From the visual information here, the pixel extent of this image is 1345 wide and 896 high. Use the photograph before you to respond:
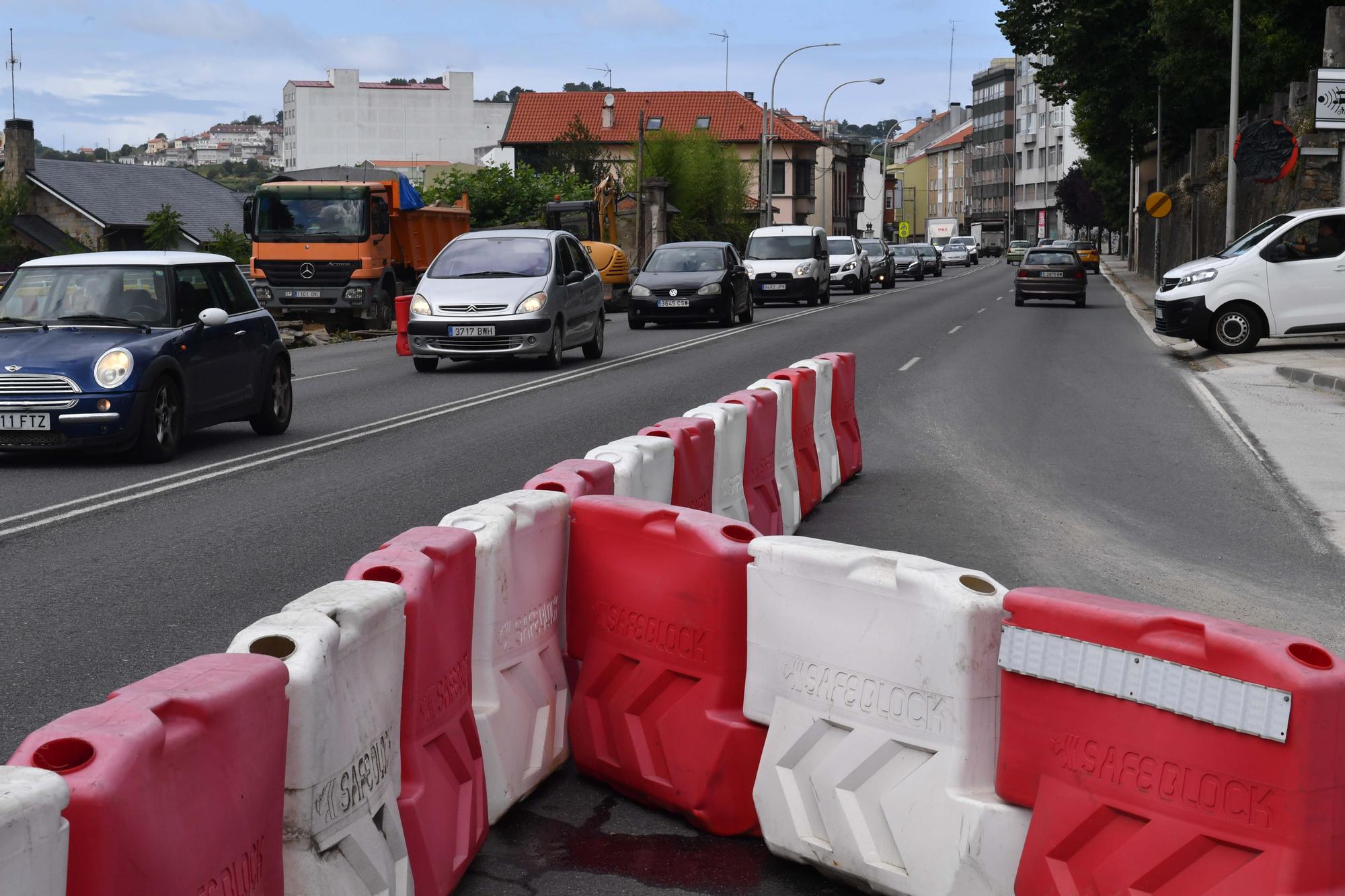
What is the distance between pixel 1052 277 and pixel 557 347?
70.6 ft

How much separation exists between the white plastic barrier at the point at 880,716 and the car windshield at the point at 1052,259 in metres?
35.7

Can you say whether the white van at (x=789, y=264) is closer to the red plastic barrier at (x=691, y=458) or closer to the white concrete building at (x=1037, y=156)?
the red plastic barrier at (x=691, y=458)

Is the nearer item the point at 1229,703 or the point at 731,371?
the point at 1229,703

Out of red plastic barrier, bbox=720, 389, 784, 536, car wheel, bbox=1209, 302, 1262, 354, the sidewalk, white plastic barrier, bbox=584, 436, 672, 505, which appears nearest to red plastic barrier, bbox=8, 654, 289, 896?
white plastic barrier, bbox=584, 436, 672, 505

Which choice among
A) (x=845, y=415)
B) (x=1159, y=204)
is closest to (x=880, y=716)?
(x=845, y=415)

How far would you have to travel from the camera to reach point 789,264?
3878 cm

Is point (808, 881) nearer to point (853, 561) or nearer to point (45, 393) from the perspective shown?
point (853, 561)

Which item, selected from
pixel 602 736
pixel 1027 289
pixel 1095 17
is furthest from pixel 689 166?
pixel 602 736

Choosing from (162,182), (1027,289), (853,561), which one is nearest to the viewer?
(853,561)

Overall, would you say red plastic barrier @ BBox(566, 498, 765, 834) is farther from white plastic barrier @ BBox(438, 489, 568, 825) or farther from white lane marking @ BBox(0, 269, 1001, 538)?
white lane marking @ BBox(0, 269, 1001, 538)

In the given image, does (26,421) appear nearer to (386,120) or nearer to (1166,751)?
(1166,751)

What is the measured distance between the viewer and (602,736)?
4.79 m

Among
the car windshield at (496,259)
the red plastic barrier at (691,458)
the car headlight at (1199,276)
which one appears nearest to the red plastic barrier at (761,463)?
the red plastic barrier at (691,458)

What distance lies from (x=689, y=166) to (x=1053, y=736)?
7913 cm
